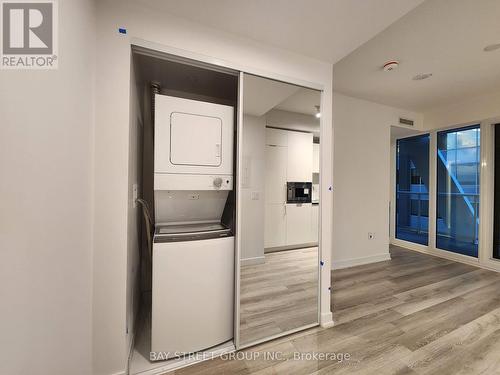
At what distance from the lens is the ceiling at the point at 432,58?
171 centimetres

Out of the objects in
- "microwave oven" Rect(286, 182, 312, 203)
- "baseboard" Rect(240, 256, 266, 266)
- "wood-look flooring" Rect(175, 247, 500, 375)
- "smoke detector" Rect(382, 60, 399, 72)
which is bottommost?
"wood-look flooring" Rect(175, 247, 500, 375)

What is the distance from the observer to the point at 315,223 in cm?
199

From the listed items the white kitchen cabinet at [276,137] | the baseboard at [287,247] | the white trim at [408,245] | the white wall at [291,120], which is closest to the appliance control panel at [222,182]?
the white kitchen cabinet at [276,137]

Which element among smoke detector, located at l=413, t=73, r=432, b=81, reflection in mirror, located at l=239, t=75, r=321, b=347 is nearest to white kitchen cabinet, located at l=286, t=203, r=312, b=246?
reflection in mirror, located at l=239, t=75, r=321, b=347

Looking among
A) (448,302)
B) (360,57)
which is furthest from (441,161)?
(360,57)

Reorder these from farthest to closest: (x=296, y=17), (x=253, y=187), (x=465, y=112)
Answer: (x=465, y=112) → (x=253, y=187) → (x=296, y=17)

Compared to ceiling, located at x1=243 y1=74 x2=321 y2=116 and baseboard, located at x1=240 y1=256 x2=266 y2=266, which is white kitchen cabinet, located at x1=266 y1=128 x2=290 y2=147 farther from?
baseboard, located at x1=240 y1=256 x2=266 y2=266

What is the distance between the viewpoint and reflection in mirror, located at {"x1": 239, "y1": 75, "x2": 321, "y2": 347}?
183 centimetres

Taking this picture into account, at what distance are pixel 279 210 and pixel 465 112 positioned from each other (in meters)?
3.84

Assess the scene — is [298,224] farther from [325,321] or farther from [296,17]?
[296,17]

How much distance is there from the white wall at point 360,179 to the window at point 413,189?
1.05 meters

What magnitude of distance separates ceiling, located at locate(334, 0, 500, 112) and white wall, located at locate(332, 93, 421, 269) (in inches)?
10.9

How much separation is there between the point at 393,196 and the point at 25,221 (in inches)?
217

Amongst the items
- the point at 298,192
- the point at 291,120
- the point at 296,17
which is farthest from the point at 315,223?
the point at 296,17
